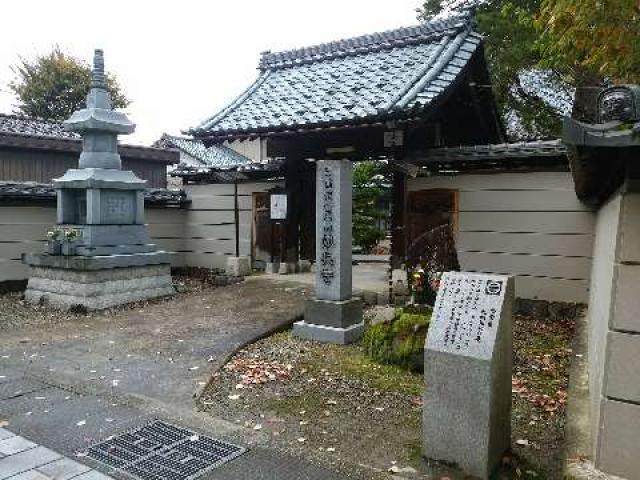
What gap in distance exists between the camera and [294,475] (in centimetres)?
415

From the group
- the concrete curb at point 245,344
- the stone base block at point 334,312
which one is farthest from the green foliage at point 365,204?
the stone base block at point 334,312

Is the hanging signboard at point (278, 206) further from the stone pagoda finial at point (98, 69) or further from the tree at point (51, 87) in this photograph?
the tree at point (51, 87)

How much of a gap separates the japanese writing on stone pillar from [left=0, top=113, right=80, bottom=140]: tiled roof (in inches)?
655

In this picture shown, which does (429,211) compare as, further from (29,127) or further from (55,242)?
(29,127)

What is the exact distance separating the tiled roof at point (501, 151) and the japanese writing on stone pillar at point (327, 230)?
133 inches

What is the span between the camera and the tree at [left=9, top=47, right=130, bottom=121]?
34906 mm

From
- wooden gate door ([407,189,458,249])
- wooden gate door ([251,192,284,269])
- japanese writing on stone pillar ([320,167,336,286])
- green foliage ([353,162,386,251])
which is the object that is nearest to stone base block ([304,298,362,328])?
japanese writing on stone pillar ([320,167,336,286])

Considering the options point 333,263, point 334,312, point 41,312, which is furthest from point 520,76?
point 41,312

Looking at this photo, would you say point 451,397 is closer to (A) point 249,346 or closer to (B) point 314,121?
(A) point 249,346

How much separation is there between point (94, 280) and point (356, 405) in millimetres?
8067

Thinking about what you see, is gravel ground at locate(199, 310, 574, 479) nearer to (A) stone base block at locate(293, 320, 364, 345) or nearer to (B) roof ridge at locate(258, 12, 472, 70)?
(A) stone base block at locate(293, 320, 364, 345)

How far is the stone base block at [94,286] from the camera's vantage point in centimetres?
1124

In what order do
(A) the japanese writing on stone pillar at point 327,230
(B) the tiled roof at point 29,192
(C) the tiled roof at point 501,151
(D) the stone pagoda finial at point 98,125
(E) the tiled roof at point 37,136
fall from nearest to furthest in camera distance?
(A) the japanese writing on stone pillar at point 327,230
(C) the tiled roof at point 501,151
(D) the stone pagoda finial at point 98,125
(B) the tiled roof at point 29,192
(E) the tiled roof at point 37,136

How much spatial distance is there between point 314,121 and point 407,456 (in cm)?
667
